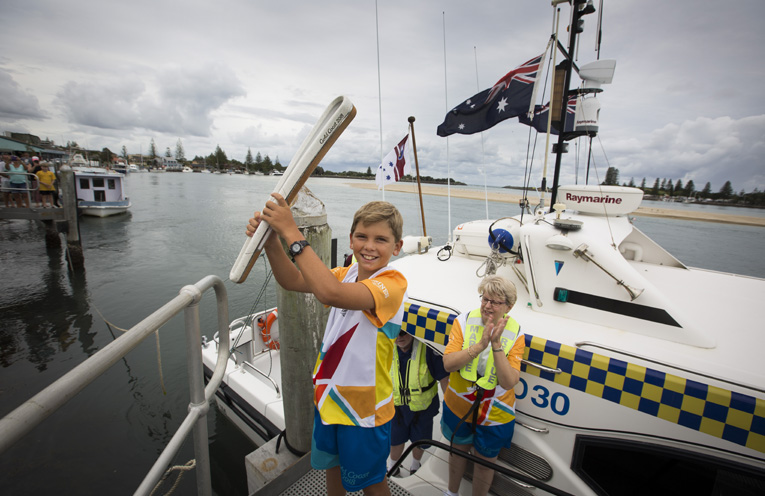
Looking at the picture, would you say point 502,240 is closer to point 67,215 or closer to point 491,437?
point 491,437

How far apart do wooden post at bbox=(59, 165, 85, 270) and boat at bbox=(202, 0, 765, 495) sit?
15.4m

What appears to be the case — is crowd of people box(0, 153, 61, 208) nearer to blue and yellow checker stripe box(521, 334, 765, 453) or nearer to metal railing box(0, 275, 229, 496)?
metal railing box(0, 275, 229, 496)

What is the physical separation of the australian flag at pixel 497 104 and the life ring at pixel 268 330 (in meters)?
4.66

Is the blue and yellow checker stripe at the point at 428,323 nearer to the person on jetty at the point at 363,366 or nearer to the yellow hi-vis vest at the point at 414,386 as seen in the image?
the yellow hi-vis vest at the point at 414,386

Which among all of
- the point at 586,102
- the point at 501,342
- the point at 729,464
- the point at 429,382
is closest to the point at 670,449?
the point at 729,464

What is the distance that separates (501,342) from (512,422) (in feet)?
2.34

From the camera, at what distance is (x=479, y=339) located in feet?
7.14

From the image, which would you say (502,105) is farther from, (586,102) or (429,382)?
(429,382)

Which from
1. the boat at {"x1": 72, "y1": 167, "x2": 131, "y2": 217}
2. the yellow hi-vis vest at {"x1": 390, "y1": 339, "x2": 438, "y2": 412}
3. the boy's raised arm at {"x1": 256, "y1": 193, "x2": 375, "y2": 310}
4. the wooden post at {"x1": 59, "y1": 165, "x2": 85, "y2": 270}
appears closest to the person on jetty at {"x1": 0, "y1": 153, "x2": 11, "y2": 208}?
the wooden post at {"x1": 59, "y1": 165, "x2": 85, "y2": 270}

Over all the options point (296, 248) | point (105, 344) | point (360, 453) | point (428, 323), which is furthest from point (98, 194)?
point (360, 453)

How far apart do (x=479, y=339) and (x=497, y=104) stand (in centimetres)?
453

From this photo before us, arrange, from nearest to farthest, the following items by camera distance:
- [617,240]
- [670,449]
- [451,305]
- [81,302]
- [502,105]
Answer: [670,449], [451,305], [617,240], [502,105], [81,302]

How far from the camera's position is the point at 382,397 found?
155 centimetres

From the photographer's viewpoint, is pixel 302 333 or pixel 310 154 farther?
pixel 302 333
